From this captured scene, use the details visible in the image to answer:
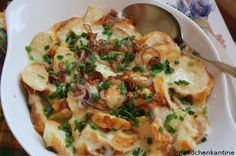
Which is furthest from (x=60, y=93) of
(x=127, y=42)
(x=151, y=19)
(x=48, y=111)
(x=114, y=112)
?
(x=151, y=19)

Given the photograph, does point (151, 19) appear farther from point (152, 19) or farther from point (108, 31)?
point (108, 31)

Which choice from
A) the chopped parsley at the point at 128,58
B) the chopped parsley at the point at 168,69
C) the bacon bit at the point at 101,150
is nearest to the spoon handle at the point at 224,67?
the chopped parsley at the point at 168,69

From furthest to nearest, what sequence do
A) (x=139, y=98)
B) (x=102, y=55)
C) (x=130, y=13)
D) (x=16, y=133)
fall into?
1. (x=130, y=13)
2. (x=102, y=55)
3. (x=139, y=98)
4. (x=16, y=133)

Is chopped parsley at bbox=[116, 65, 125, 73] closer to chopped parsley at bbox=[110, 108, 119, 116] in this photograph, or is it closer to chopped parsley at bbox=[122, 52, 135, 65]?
chopped parsley at bbox=[122, 52, 135, 65]

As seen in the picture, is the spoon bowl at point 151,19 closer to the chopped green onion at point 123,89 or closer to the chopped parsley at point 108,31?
the chopped parsley at point 108,31

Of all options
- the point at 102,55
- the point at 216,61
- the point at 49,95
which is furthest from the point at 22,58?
the point at 216,61

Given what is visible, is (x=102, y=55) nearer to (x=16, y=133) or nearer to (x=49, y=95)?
(x=49, y=95)
